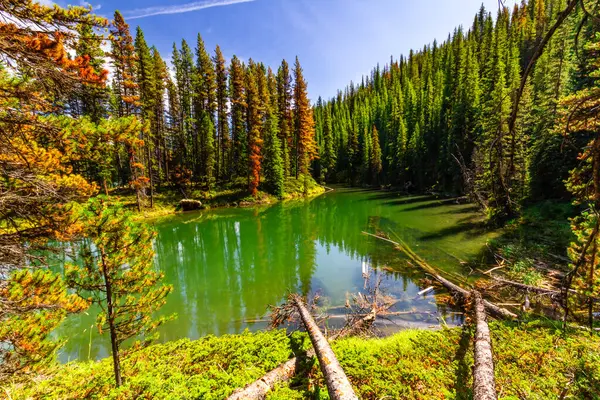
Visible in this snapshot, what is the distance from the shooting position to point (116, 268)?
5.69 metres

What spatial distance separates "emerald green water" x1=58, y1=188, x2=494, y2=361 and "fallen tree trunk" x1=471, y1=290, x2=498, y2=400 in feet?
9.01

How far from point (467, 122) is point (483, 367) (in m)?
35.6

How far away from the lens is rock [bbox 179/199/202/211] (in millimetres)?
31875

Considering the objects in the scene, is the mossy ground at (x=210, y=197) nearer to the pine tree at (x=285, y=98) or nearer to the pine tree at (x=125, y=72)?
the pine tree at (x=125, y=72)

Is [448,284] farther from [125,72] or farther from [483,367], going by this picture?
[125,72]

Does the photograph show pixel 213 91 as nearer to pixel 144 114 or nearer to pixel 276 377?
pixel 144 114

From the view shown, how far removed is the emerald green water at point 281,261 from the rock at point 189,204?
3.75 meters

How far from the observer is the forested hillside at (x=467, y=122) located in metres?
17.3

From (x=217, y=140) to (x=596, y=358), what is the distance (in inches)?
1621

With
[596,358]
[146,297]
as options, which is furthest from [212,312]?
[596,358]

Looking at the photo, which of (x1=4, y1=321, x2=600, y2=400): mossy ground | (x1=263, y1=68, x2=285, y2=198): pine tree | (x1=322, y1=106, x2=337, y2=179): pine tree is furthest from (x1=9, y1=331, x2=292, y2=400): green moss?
(x1=322, y1=106, x2=337, y2=179): pine tree

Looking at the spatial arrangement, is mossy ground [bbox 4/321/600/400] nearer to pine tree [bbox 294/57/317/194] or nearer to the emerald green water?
the emerald green water

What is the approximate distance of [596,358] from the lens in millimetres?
5148

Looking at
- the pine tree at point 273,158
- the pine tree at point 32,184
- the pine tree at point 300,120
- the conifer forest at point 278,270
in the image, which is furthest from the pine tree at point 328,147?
the pine tree at point 32,184
